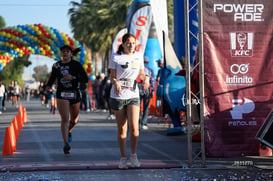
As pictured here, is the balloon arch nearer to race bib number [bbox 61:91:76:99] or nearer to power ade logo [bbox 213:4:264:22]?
race bib number [bbox 61:91:76:99]

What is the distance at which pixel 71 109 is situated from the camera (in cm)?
1062

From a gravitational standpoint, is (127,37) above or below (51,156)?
above

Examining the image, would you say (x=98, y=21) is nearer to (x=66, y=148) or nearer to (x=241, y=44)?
(x=66, y=148)

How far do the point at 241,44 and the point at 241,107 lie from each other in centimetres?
90

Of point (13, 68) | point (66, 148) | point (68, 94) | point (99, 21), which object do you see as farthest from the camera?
point (13, 68)

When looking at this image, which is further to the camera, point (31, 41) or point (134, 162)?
point (31, 41)

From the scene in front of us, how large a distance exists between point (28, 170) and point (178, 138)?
5.81 meters

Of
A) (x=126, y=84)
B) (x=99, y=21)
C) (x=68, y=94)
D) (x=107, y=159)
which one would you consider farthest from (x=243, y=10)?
(x=99, y=21)

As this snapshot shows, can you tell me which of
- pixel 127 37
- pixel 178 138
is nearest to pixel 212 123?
pixel 127 37

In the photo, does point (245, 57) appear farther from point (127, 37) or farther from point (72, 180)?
point (72, 180)

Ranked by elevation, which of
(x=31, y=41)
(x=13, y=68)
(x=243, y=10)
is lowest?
(x=243, y=10)

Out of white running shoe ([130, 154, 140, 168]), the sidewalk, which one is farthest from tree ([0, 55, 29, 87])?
white running shoe ([130, 154, 140, 168])

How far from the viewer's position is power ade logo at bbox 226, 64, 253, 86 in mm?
8383

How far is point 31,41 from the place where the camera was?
31.9 metres
